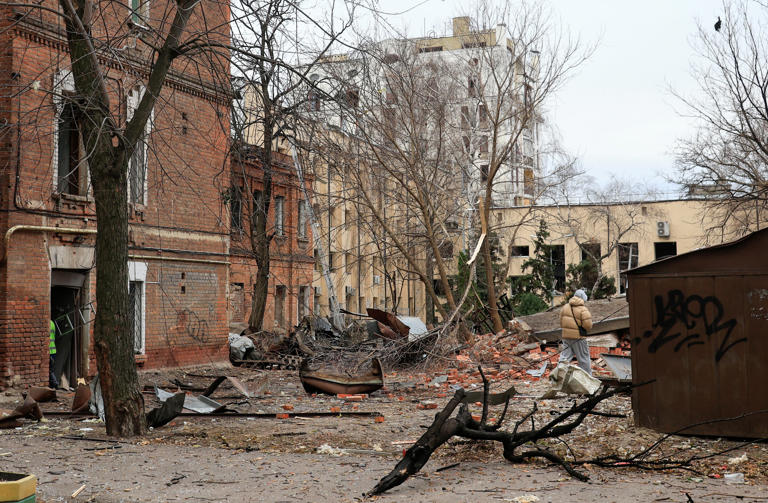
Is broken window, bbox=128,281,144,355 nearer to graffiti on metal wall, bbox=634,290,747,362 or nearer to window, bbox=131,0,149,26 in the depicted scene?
window, bbox=131,0,149,26

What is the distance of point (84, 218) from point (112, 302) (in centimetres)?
694

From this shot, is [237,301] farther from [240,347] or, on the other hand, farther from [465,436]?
[465,436]

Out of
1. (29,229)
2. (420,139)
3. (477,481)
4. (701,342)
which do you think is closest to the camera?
(477,481)

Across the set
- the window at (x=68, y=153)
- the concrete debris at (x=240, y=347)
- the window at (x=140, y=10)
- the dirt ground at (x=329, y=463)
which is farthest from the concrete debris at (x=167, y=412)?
the concrete debris at (x=240, y=347)

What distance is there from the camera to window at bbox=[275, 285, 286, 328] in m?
34.7

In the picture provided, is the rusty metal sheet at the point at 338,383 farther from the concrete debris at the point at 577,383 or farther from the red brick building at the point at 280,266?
the red brick building at the point at 280,266

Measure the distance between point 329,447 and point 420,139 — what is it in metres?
15.0

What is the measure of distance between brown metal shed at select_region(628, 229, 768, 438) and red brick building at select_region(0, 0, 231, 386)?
5823mm

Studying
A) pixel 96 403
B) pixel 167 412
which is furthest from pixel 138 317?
pixel 167 412

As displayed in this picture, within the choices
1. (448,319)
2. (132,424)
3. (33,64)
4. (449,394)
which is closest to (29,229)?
(33,64)

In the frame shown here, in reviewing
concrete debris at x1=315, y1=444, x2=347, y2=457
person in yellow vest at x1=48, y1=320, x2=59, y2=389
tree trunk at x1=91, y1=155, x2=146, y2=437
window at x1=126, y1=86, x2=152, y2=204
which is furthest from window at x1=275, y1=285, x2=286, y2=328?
concrete debris at x1=315, y1=444, x2=347, y2=457

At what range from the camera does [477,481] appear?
7.26 metres

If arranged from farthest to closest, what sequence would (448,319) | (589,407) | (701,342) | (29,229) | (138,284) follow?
(448,319) < (138,284) < (29,229) < (701,342) < (589,407)

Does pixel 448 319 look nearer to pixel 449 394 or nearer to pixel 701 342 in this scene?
pixel 449 394
